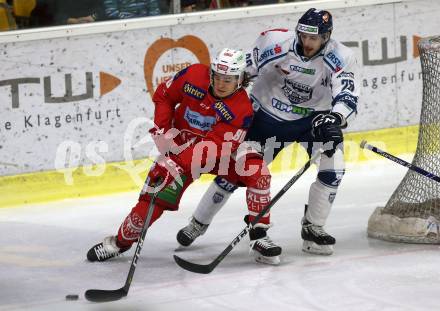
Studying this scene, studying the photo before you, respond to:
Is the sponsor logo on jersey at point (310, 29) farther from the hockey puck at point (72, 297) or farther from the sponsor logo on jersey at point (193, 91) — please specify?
the hockey puck at point (72, 297)

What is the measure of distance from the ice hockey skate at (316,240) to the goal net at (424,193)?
375mm

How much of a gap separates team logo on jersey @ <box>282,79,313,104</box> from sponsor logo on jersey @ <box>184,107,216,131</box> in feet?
1.50

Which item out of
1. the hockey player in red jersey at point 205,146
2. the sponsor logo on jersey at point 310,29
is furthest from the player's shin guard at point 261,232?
the sponsor logo on jersey at point 310,29

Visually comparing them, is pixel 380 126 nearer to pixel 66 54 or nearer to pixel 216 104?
pixel 66 54

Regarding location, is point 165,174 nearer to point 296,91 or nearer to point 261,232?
point 261,232

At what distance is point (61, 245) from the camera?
19.5 feet

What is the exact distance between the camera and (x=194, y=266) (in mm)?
5230

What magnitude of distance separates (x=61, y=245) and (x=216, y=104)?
1.26 metres

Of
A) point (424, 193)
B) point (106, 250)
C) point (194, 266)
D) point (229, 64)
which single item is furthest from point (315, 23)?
point (106, 250)

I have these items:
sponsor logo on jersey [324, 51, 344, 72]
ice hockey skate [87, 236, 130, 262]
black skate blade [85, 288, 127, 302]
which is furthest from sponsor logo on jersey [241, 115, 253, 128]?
black skate blade [85, 288, 127, 302]

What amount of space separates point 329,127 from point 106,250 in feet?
4.12

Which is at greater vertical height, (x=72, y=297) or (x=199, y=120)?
(x=199, y=120)

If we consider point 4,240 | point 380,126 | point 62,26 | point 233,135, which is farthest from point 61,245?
point 380,126

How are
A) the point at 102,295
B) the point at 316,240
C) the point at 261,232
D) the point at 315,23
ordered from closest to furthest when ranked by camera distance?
1. the point at 102,295
2. the point at 315,23
3. the point at 261,232
4. the point at 316,240
